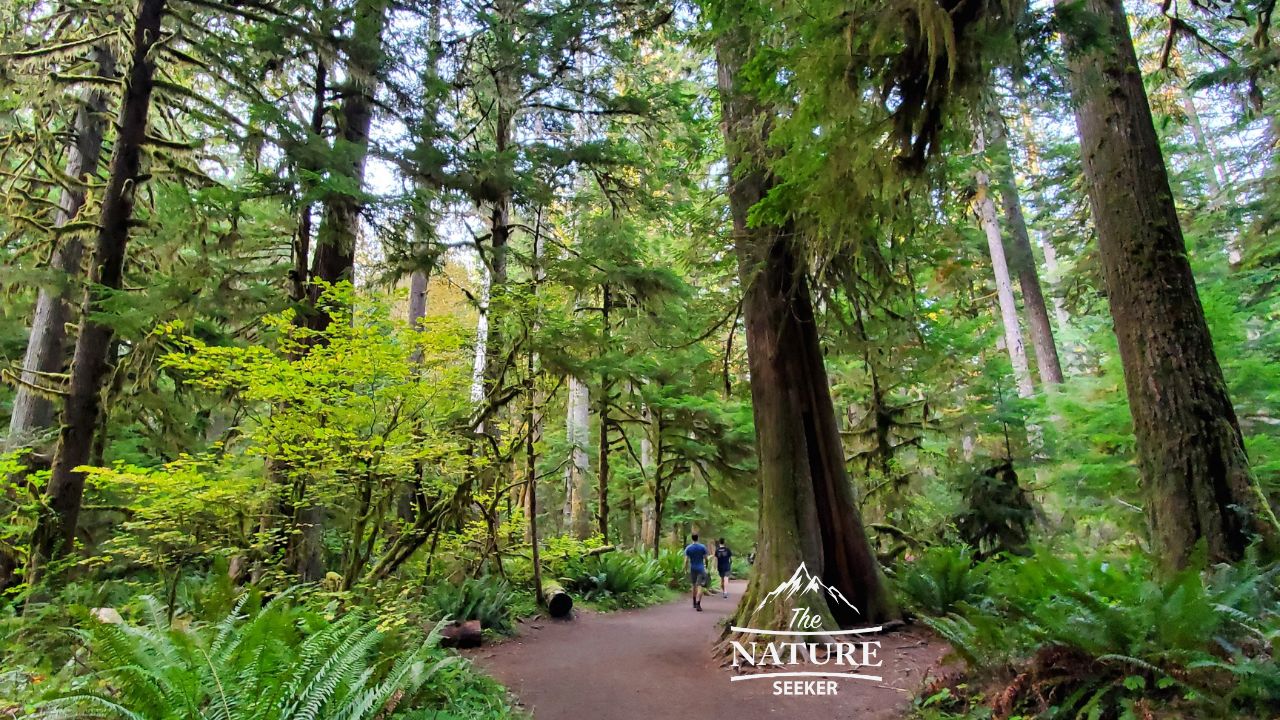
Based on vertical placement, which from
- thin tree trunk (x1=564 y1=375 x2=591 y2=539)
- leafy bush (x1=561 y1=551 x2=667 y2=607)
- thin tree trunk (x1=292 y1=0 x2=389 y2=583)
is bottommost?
leafy bush (x1=561 y1=551 x2=667 y2=607)

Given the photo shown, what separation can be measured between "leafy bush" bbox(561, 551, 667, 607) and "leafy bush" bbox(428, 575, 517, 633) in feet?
10.4

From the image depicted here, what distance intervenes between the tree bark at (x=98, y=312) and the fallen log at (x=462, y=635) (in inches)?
170

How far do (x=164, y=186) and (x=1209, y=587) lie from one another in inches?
436

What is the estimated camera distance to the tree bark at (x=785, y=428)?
6551mm

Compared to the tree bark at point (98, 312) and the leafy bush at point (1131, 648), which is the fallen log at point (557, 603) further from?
the leafy bush at point (1131, 648)

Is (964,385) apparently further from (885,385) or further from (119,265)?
(119,265)

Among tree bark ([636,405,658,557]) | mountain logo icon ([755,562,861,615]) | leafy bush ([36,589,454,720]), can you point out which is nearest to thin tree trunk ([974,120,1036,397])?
tree bark ([636,405,658,557])

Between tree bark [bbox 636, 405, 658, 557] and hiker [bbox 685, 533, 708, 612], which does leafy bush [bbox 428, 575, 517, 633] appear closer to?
hiker [bbox 685, 533, 708, 612]

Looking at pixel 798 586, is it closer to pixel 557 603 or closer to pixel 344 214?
pixel 557 603

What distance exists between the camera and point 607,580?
A: 39.1ft

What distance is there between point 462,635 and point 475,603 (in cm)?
75

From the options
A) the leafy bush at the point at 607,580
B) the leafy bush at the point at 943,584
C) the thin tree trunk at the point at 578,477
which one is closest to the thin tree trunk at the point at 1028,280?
the leafy bush at the point at 943,584

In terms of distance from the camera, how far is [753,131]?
6438mm

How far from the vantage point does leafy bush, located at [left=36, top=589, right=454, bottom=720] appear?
9.89ft
